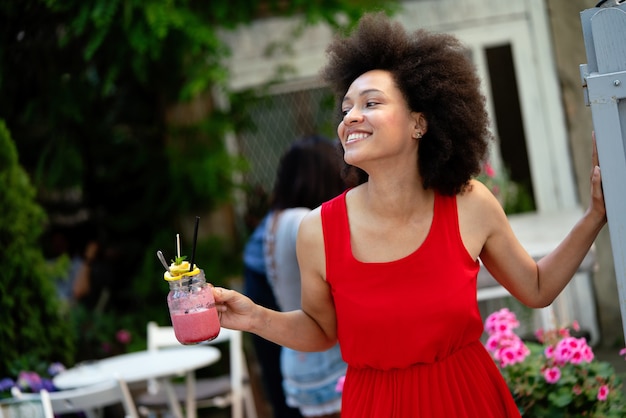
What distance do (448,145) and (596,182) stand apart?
434 mm

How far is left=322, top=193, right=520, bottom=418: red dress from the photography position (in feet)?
7.78

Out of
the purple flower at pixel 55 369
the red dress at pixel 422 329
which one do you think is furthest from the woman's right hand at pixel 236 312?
the purple flower at pixel 55 369

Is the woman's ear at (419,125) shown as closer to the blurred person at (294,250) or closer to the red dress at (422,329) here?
the red dress at (422,329)

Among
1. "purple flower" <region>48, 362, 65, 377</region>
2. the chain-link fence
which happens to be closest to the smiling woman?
"purple flower" <region>48, 362, 65, 377</region>

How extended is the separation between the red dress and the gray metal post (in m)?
0.48

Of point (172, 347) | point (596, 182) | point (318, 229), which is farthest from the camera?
point (172, 347)

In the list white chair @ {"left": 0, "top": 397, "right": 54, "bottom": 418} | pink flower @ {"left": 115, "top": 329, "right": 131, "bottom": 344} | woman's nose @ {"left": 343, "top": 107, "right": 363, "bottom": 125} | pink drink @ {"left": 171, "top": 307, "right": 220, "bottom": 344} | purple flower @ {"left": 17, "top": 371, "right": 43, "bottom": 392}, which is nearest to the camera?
pink drink @ {"left": 171, "top": 307, "right": 220, "bottom": 344}

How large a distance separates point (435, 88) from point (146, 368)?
123 inches

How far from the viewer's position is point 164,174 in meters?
7.03

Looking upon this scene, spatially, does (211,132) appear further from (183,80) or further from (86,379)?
(86,379)

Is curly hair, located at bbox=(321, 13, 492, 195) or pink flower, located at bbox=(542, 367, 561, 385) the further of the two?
pink flower, located at bbox=(542, 367, 561, 385)

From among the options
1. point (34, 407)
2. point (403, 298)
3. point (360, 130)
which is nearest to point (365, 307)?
point (403, 298)

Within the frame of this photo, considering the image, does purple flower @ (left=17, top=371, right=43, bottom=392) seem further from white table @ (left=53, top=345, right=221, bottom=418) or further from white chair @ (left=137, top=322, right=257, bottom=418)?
white chair @ (left=137, top=322, right=257, bottom=418)

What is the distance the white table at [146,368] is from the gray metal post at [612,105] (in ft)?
10.6
